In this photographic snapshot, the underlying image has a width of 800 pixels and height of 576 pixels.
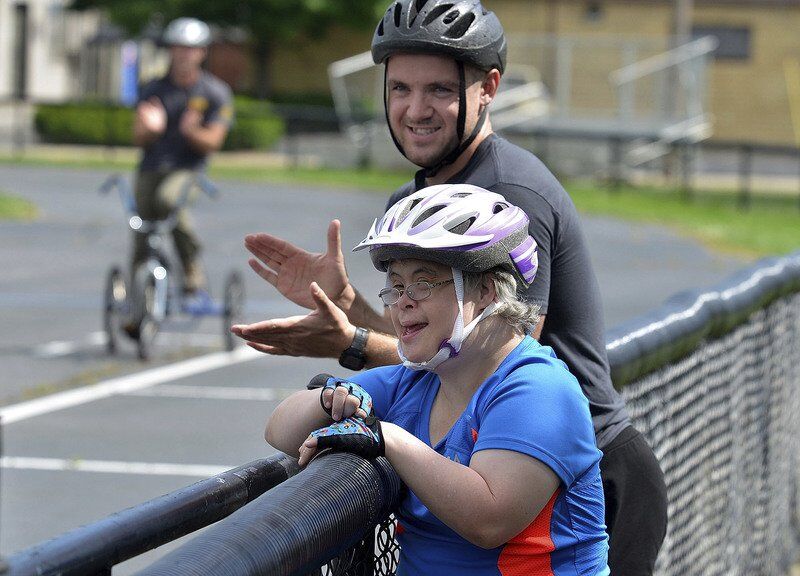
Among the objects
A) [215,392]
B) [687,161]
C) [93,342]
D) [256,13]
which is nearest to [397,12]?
[215,392]

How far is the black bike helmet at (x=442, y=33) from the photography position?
382 cm

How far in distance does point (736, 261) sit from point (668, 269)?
1.58m

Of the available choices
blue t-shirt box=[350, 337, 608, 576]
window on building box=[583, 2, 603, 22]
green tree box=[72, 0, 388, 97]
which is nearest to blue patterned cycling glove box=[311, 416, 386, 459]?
blue t-shirt box=[350, 337, 608, 576]

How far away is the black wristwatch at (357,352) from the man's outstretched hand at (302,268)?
15 centimetres

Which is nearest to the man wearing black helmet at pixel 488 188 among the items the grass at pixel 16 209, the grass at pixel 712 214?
the grass at pixel 712 214

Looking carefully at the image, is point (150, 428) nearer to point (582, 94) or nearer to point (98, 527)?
point (98, 527)

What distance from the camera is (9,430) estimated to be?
895 centimetres

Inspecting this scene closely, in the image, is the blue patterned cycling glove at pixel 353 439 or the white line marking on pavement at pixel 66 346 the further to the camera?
the white line marking on pavement at pixel 66 346

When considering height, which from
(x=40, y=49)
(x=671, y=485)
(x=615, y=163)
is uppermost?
(x=40, y=49)

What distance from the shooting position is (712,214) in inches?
1098

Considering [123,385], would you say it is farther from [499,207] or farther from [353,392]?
[353,392]

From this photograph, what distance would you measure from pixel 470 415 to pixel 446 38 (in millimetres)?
1198

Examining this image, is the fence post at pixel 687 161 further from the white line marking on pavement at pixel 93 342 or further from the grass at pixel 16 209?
the white line marking on pavement at pixel 93 342

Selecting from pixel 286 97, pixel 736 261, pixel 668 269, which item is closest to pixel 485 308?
pixel 668 269
